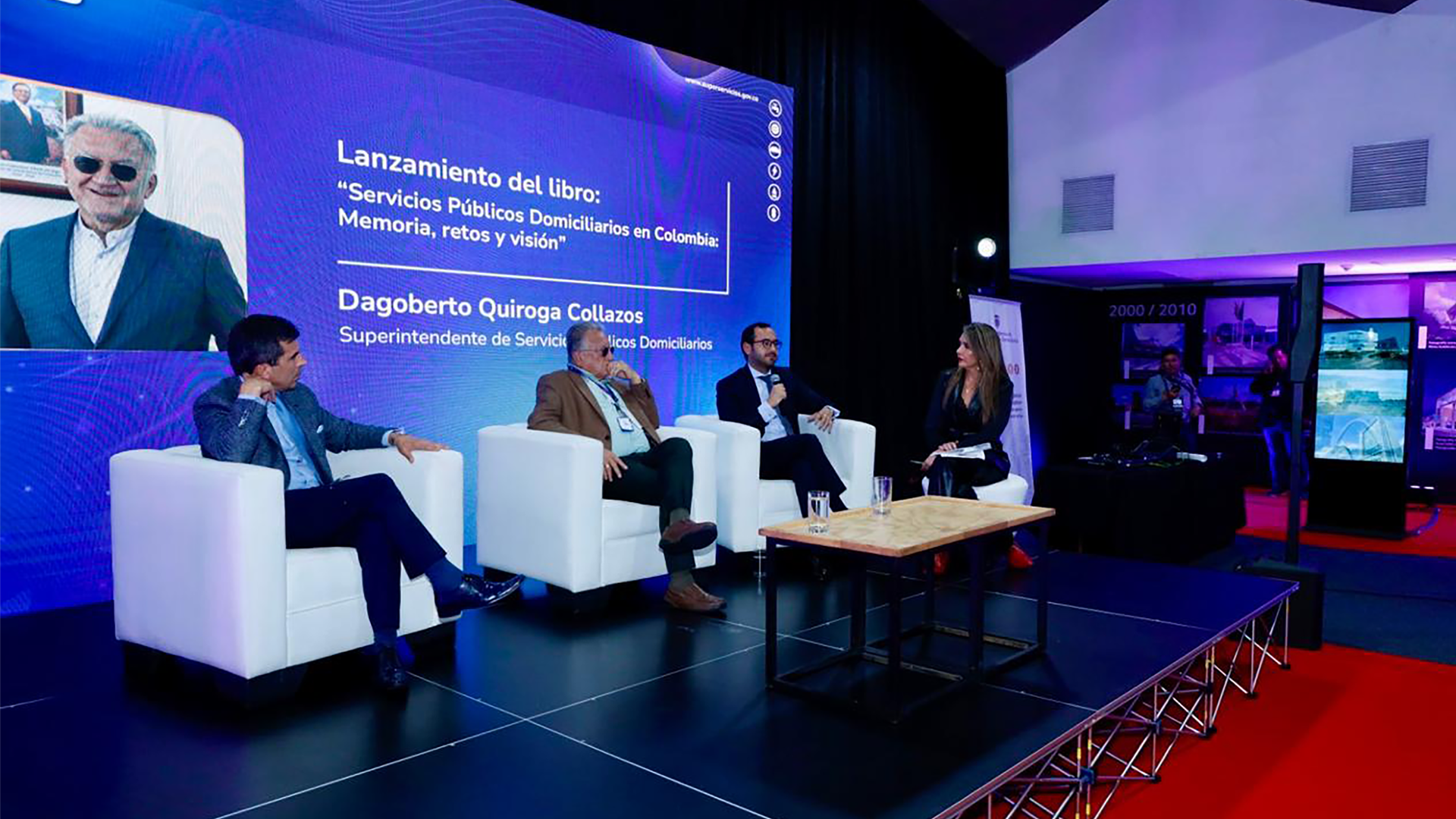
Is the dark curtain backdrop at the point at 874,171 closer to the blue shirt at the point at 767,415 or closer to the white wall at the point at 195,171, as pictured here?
the blue shirt at the point at 767,415

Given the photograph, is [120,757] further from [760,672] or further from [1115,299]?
[1115,299]

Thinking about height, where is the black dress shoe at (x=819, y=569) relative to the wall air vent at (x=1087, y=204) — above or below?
below

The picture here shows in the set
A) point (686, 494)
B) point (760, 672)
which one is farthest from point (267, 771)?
point (686, 494)

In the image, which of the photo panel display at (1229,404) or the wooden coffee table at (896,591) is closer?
the wooden coffee table at (896,591)

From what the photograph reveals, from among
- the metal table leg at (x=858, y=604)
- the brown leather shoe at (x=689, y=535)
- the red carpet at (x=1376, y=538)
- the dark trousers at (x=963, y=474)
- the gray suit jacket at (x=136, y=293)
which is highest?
the gray suit jacket at (x=136, y=293)

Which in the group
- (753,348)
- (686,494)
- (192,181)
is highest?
(192,181)

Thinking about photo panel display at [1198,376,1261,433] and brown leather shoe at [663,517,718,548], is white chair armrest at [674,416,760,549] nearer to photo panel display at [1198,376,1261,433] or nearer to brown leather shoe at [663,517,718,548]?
brown leather shoe at [663,517,718,548]

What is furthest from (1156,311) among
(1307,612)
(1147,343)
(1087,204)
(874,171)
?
(1307,612)

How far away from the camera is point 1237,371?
31.8ft

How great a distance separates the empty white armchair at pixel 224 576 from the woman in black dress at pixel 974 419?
2685 mm

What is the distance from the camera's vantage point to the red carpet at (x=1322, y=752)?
2660mm

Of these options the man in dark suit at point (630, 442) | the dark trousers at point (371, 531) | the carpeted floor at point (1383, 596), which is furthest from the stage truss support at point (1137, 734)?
the dark trousers at point (371, 531)

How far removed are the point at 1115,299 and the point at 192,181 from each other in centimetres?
879

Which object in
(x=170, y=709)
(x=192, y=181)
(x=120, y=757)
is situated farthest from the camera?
(x=192, y=181)
